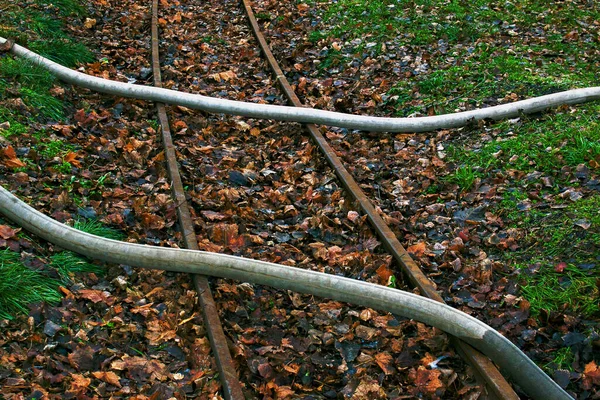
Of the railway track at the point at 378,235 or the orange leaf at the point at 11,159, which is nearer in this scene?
the railway track at the point at 378,235

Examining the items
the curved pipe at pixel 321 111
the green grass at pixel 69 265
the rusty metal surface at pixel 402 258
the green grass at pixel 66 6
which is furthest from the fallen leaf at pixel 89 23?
the green grass at pixel 69 265

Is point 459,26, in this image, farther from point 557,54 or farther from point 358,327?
point 358,327

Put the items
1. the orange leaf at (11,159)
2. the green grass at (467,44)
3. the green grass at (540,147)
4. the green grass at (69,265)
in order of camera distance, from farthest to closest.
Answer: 1. the green grass at (467,44)
2. the green grass at (540,147)
3. the orange leaf at (11,159)
4. the green grass at (69,265)

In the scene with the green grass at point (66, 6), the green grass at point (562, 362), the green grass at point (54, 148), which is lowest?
the green grass at point (562, 362)

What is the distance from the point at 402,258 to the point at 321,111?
268cm

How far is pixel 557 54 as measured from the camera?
8656mm

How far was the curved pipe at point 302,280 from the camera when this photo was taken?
4.00m

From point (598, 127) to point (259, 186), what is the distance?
142 inches

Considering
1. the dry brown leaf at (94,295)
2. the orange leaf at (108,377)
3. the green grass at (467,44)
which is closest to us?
the orange leaf at (108,377)

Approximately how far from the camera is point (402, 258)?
5105 mm

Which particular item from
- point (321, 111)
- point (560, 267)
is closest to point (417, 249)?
point (560, 267)

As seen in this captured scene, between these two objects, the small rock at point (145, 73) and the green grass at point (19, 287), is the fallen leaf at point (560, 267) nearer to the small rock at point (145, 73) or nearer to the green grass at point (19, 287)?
the green grass at point (19, 287)

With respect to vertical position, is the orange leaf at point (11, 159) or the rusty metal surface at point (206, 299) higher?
the orange leaf at point (11, 159)

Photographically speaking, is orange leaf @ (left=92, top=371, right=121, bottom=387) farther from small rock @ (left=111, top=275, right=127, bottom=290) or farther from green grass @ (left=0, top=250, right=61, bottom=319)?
small rock @ (left=111, top=275, right=127, bottom=290)
